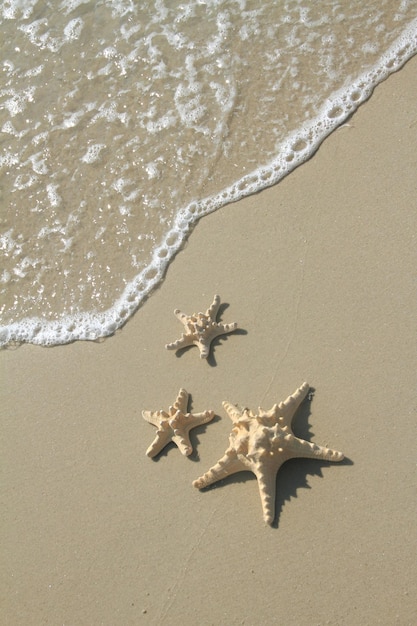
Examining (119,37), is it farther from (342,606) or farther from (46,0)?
(342,606)

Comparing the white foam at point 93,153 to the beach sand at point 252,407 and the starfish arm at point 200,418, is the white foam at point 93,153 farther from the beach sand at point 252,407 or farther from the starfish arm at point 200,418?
the starfish arm at point 200,418

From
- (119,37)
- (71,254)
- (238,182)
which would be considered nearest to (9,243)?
(71,254)

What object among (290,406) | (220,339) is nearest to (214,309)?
(220,339)

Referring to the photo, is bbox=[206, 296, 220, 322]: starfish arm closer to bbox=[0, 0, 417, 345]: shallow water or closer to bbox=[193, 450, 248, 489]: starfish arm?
bbox=[0, 0, 417, 345]: shallow water

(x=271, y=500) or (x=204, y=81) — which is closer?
(x=271, y=500)

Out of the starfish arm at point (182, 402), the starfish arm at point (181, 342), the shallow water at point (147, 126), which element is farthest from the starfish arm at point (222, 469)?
the shallow water at point (147, 126)

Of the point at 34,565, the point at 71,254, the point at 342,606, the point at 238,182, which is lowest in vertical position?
the point at 34,565
